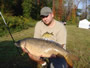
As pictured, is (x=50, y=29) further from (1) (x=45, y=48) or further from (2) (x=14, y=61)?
(2) (x=14, y=61)

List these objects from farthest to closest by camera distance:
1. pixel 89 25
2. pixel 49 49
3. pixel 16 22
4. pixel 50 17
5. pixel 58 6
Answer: pixel 58 6
pixel 89 25
pixel 16 22
pixel 50 17
pixel 49 49

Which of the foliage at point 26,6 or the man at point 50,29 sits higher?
the man at point 50,29

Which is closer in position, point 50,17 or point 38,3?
point 50,17

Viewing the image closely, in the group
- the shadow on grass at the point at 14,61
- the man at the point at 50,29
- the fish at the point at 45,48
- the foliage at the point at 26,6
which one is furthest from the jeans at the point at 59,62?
the foliage at the point at 26,6

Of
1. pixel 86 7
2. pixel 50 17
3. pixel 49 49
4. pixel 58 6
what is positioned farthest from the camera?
pixel 86 7

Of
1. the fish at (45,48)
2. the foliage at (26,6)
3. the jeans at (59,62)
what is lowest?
the foliage at (26,6)

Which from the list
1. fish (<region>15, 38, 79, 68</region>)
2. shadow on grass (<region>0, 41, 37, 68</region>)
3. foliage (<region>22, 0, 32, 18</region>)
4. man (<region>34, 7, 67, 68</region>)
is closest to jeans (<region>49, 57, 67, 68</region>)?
man (<region>34, 7, 67, 68</region>)

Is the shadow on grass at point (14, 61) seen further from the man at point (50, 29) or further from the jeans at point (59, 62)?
the man at point (50, 29)

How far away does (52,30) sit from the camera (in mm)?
2973

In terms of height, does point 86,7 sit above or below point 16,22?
below

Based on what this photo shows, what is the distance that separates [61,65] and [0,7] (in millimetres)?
15060

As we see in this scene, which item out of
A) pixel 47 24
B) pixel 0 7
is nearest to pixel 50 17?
pixel 47 24

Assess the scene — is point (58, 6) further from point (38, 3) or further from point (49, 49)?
point (49, 49)

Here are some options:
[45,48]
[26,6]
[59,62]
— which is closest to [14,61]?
[59,62]
